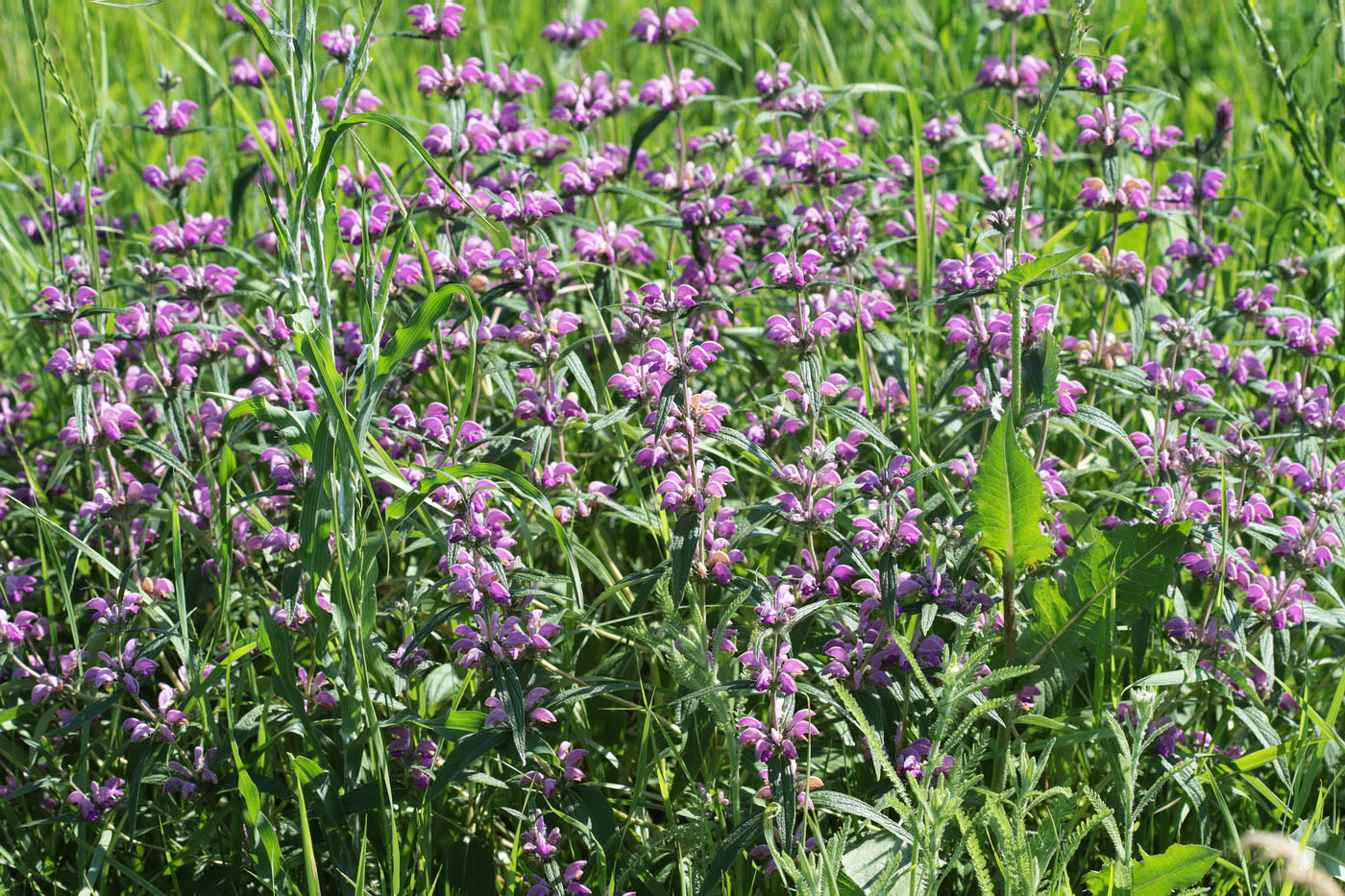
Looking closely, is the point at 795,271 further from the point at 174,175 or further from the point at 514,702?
the point at 174,175

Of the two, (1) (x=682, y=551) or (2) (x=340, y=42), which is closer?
(1) (x=682, y=551)

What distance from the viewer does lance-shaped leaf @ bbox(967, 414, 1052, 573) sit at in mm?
2234

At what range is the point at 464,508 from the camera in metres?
2.37

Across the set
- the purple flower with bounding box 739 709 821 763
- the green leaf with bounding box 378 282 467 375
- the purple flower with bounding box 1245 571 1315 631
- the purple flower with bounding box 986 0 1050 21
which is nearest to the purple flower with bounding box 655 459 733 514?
the purple flower with bounding box 739 709 821 763

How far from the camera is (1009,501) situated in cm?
226

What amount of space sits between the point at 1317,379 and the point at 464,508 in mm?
2618

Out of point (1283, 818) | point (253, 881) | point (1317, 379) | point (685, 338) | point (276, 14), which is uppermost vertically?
point (276, 14)

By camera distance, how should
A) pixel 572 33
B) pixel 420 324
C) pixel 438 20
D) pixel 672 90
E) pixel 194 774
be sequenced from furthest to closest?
pixel 572 33, pixel 672 90, pixel 438 20, pixel 194 774, pixel 420 324

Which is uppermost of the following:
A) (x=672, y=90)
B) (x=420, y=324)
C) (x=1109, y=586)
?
(x=672, y=90)

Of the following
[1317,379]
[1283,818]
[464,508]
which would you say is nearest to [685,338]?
[464,508]

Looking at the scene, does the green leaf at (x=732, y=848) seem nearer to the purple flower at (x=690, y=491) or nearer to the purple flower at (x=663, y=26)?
the purple flower at (x=690, y=491)

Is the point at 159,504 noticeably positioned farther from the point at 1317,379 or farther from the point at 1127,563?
the point at 1317,379

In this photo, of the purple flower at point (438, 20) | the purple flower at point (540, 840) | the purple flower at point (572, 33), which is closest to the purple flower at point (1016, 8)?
the purple flower at point (572, 33)

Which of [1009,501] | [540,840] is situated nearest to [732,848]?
[540,840]
